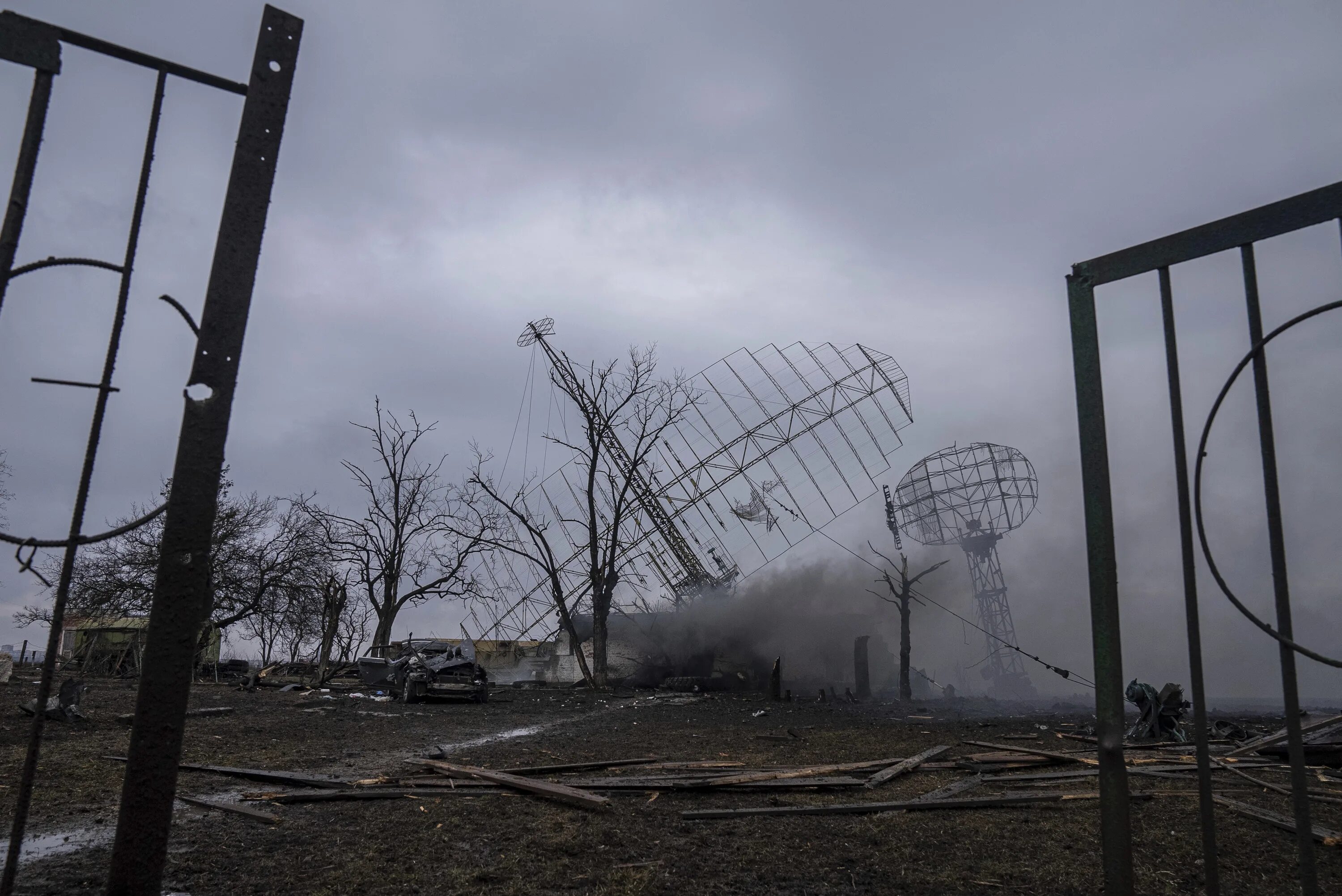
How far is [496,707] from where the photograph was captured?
20.0m

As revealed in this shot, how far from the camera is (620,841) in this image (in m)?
5.51

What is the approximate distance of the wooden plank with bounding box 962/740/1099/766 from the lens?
880 centimetres

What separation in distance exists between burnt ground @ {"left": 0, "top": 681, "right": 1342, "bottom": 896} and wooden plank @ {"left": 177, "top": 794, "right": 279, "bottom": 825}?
74mm

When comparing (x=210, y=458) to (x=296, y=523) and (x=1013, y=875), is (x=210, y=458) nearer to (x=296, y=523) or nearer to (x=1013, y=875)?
(x=1013, y=875)

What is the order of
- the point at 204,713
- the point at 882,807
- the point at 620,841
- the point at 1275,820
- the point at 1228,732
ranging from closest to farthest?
1. the point at 620,841
2. the point at 1275,820
3. the point at 882,807
4. the point at 1228,732
5. the point at 204,713

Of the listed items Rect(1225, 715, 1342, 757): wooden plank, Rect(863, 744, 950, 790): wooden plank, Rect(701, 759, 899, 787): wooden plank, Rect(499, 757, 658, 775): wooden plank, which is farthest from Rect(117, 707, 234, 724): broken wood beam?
Rect(1225, 715, 1342, 757): wooden plank

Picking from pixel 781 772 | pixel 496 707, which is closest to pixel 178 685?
pixel 781 772

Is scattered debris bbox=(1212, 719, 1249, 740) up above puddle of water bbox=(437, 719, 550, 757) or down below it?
above

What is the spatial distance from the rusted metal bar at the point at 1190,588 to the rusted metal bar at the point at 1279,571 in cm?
20

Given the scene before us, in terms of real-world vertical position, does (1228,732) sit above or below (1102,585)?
below

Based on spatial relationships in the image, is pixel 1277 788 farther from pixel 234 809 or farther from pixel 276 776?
pixel 276 776

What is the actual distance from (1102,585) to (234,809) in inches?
250

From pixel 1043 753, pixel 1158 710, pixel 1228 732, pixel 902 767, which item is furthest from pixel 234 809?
pixel 1228 732

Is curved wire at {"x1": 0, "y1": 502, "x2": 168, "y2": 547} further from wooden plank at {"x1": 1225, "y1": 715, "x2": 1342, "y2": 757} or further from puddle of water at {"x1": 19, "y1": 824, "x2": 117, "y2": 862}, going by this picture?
wooden plank at {"x1": 1225, "y1": 715, "x2": 1342, "y2": 757}
